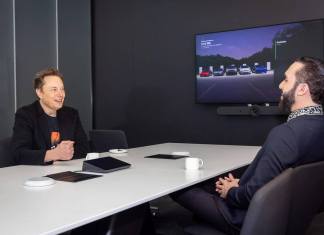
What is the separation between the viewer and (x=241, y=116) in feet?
14.3

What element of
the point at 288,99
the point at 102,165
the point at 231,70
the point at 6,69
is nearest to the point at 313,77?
the point at 288,99

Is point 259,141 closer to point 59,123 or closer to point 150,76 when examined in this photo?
point 150,76

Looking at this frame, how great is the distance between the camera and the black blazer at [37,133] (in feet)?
7.68

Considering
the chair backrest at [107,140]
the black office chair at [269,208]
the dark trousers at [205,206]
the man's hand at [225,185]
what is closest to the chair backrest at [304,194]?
the black office chair at [269,208]

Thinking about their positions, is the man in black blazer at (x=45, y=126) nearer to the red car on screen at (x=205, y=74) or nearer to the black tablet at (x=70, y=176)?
the black tablet at (x=70, y=176)

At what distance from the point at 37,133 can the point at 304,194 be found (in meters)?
1.77

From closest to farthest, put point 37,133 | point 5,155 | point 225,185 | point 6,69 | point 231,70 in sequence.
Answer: point 225,185, point 5,155, point 37,133, point 231,70, point 6,69

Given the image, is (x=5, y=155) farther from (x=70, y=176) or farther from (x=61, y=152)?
(x=70, y=176)

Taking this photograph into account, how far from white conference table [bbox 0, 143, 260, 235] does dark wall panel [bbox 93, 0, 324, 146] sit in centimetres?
210

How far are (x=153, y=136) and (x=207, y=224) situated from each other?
3.19 m

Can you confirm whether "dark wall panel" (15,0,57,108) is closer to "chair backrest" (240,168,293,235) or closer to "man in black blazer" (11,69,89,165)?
"man in black blazer" (11,69,89,165)

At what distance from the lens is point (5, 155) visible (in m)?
2.44

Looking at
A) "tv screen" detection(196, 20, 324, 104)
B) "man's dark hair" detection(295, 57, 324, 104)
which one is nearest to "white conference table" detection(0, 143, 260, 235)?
"man's dark hair" detection(295, 57, 324, 104)

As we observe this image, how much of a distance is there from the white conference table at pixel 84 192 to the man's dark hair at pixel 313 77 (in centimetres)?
59
